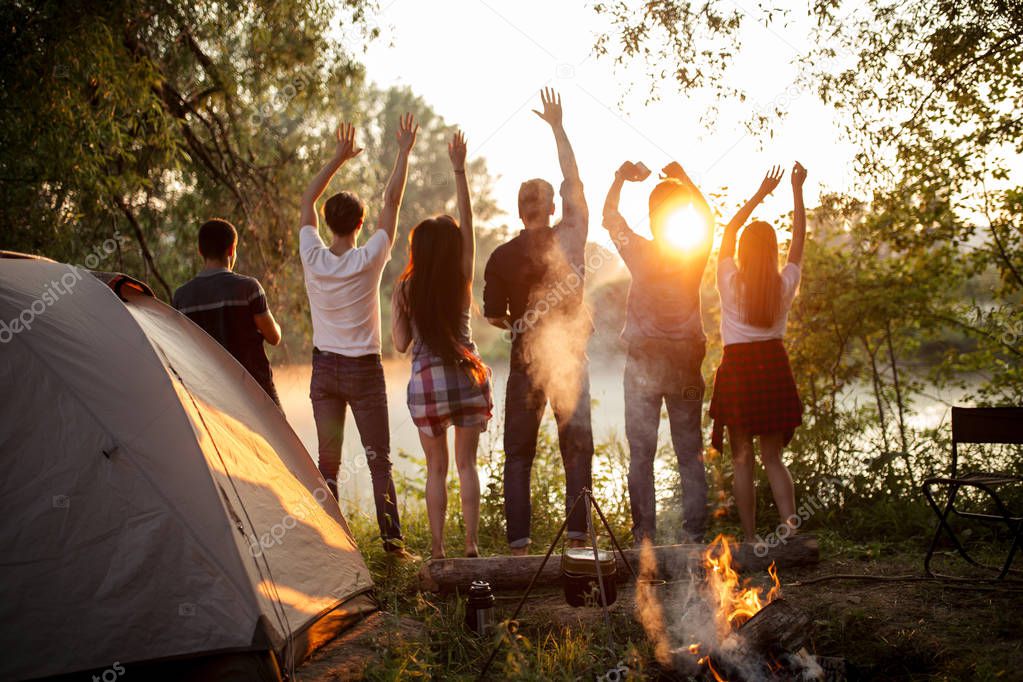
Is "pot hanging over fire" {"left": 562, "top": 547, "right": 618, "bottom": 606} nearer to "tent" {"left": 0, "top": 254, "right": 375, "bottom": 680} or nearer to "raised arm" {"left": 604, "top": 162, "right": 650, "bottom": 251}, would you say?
"tent" {"left": 0, "top": 254, "right": 375, "bottom": 680}

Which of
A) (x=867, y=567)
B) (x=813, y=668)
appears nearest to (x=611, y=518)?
(x=867, y=567)

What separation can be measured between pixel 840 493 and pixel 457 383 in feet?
10.6

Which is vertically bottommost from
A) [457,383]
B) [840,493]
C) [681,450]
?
[840,493]

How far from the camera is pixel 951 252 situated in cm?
609

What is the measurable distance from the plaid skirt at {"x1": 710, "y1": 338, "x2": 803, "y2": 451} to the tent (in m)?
2.46

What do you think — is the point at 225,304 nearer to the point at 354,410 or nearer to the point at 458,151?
the point at 354,410

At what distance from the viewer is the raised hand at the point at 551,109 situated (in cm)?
476

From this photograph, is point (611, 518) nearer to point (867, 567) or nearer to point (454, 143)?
point (867, 567)

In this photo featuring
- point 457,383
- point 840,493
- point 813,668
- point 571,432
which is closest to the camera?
point 813,668

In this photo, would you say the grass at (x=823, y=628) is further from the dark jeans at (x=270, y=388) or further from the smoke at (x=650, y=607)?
the dark jeans at (x=270, y=388)

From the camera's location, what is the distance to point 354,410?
467cm

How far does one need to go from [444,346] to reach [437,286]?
32 cm

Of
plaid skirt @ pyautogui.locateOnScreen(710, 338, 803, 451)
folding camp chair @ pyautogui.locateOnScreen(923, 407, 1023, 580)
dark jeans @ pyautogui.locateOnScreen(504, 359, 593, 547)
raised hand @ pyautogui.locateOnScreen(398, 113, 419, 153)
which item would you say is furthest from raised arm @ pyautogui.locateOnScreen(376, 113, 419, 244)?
folding camp chair @ pyautogui.locateOnScreen(923, 407, 1023, 580)

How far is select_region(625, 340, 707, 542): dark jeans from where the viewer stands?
4.79m
